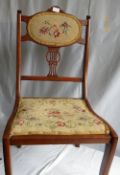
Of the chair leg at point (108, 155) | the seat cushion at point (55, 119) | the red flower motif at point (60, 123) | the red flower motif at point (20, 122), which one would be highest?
the red flower motif at point (20, 122)

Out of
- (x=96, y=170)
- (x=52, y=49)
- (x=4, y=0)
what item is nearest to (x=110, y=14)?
(x=52, y=49)

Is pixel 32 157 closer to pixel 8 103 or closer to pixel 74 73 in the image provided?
pixel 8 103

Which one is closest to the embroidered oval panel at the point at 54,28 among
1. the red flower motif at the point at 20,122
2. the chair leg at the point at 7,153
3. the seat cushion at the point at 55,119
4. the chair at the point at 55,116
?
the chair at the point at 55,116

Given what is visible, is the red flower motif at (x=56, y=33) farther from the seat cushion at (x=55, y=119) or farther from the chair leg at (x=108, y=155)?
the chair leg at (x=108, y=155)

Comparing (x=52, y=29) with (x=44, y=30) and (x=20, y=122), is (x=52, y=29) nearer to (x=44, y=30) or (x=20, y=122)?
(x=44, y=30)

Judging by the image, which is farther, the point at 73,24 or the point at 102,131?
the point at 73,24

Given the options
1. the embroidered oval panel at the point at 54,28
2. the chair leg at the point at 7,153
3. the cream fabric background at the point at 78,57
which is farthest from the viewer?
the cream fabric background at the point at 78,57

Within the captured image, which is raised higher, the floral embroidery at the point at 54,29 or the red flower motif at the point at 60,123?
the floral embroidery at the point at 54,29

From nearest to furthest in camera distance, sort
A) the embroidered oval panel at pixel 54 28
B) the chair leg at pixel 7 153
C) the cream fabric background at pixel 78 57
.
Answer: the chair leg at pixel 7 153 → the embroidered oval panel at pixel 54 28 → the cream fabric background at pixel 78 57

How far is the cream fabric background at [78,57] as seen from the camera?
4.12 ft

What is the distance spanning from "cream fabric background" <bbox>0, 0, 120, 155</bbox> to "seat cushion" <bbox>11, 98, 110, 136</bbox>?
304 mm

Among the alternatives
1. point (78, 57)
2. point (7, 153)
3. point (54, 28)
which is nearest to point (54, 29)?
point (54, 28)

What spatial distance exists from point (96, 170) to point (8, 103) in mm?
698

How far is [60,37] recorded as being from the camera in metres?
1.15
